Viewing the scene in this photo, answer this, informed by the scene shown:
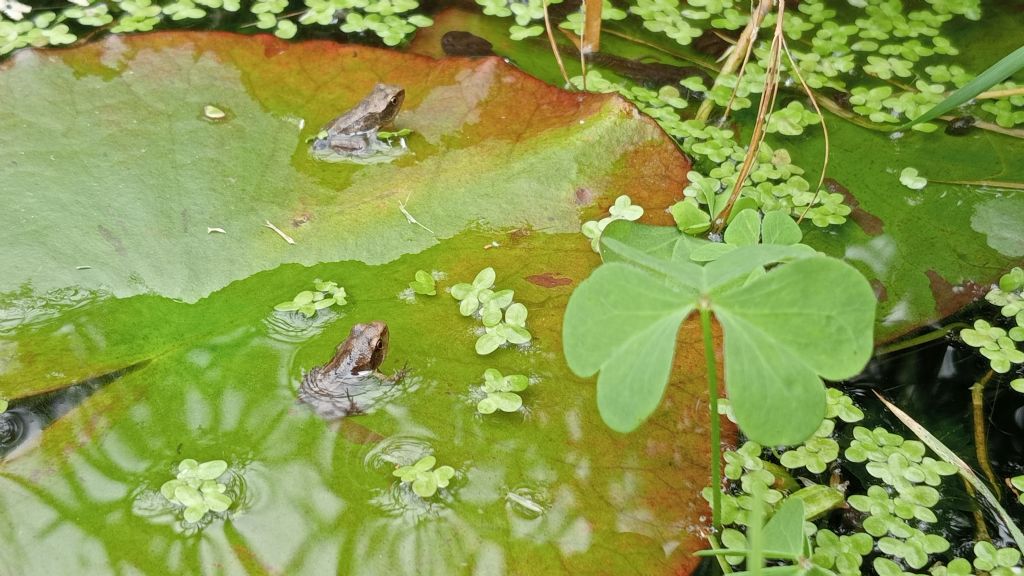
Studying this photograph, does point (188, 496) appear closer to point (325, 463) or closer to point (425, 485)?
point (325, 463)

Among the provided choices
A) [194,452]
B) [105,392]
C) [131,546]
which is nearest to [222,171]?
[105,392]

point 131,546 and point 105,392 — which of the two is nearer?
point 131,546

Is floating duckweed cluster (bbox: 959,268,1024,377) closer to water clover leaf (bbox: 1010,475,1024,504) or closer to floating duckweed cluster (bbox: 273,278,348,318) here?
water clover leaf (bbox: 1010,475,1024,504)

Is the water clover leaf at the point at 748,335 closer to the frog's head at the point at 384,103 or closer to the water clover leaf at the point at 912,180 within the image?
the frog's head at the point at 384,103

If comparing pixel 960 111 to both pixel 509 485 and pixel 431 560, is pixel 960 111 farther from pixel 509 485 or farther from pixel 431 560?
pixel 431 560

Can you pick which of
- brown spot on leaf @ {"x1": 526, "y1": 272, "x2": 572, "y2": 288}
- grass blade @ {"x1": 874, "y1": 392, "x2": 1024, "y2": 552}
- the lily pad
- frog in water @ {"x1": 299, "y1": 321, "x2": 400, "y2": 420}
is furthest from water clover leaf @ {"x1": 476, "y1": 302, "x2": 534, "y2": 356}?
grass blade @ {"x1": 874, "y1": 392, "x2": 1024, "y2": 552}

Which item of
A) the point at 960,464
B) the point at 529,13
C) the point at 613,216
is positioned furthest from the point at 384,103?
the point at 960,464
